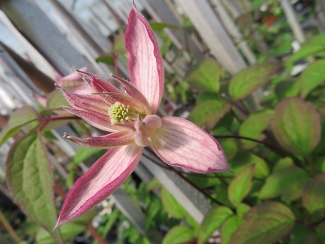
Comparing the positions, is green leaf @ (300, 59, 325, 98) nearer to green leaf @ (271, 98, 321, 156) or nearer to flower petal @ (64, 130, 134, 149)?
green leaf @ (271, 98, 321, 156)

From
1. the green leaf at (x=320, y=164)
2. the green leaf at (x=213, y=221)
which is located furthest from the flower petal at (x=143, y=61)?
the green leaf at (x=320, y=164)

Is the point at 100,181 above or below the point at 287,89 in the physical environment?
above

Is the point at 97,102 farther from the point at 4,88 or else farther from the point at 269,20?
the point at 269,20

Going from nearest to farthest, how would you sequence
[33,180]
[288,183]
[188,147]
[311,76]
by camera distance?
[188,147] < [33,180] < [288,183] < [311,76]

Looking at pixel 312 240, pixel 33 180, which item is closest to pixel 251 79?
pixel 312 240

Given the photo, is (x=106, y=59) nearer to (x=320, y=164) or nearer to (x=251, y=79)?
(x=251, y=79)
